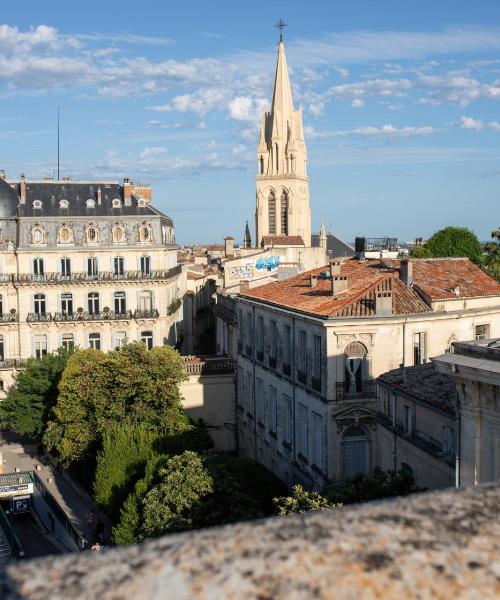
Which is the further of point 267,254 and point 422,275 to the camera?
point 267,254

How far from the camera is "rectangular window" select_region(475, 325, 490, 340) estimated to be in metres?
34.9

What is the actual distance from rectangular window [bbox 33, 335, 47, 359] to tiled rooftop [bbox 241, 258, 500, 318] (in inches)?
877

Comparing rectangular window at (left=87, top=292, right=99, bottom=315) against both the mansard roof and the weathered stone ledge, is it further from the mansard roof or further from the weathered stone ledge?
the weathered stone ledge

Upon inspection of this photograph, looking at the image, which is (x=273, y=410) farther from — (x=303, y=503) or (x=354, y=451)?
(x=303, y=503)

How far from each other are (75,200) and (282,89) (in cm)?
7348

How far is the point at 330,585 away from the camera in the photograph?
4.44 m

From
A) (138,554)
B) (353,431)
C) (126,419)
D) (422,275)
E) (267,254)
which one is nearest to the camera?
(138,554)

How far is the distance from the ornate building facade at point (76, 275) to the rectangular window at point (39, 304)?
0.08m

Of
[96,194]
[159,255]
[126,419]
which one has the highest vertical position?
[96,194]

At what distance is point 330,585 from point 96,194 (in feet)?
200

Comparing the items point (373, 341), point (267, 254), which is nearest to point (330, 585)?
point (373, 341)

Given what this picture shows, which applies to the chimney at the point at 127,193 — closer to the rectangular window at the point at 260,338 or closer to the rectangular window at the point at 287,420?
the rectangular window at the point at 260,338

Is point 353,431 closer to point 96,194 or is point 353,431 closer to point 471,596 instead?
point 471,596

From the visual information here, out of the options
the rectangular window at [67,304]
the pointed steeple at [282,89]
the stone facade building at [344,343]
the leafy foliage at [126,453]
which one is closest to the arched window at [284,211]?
the pointed steeple at [282,89]
